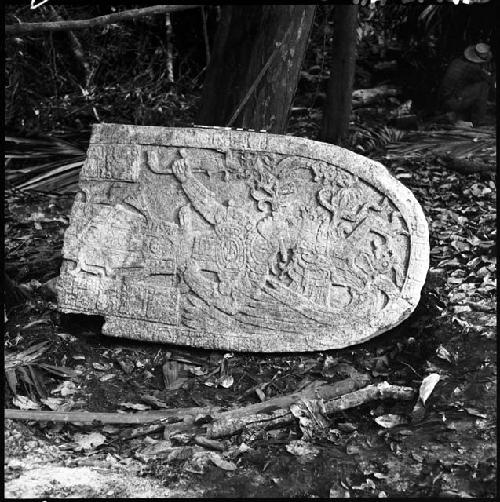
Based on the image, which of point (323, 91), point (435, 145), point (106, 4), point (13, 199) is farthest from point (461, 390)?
point (106, 4)

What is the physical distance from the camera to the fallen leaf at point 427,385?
4.21 meters

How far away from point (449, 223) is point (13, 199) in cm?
308

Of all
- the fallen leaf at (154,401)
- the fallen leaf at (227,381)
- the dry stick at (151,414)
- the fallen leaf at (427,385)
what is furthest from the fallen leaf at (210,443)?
the fallen leaf at (427,385)

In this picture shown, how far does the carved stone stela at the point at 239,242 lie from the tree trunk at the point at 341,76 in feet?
6.56

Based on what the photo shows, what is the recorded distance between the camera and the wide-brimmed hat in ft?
23.1

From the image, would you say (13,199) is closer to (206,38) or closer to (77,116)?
(77,116)

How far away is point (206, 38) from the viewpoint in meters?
7.61

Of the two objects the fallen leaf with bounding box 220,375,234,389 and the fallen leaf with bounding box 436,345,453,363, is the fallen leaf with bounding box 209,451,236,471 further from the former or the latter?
the fallen leaf with bounding box 436,345,453,363

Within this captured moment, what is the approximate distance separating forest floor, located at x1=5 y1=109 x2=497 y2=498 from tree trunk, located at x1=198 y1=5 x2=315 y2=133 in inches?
52.8

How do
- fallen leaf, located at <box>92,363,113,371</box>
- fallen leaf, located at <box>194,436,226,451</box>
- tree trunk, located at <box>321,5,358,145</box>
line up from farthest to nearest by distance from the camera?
tree trunk, located at <box>321,5,358,145</box>, fallen leaf, located at <box>92,363,113,371</box>, fallen leaf, located at <box>194,436,226,451</box>

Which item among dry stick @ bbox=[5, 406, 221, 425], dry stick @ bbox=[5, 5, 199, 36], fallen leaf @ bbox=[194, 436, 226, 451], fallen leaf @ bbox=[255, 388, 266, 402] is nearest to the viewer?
fallen leaf @ bbox=[194, 436, 226, 451]

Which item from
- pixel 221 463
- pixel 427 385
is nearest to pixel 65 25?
pixel 221 463

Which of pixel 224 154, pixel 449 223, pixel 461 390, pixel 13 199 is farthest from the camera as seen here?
pixel 13 199

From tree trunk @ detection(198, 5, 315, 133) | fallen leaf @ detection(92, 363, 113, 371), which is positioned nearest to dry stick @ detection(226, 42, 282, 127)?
tree trunk @ detection(198, 5, 315, 133)
